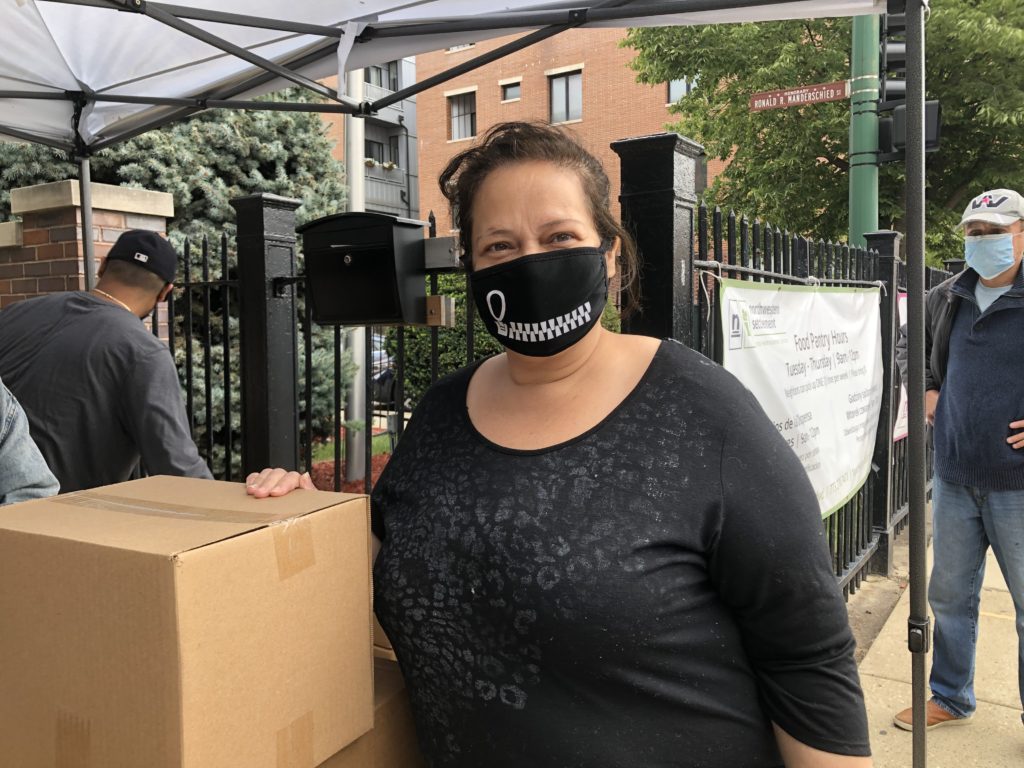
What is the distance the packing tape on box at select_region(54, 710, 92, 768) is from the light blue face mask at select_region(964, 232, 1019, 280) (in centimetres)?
351

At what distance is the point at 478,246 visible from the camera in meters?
1.51

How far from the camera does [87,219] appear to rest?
415cm

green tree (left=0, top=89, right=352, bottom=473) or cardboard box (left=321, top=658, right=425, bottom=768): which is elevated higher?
green tree (left=0, top=89, right=352, bottom=473)

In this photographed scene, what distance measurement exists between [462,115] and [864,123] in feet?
76.0

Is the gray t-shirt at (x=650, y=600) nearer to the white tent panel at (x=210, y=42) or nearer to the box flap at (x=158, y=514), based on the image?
the box flap at (x=158, y=514)

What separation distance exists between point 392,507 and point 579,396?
425 mm

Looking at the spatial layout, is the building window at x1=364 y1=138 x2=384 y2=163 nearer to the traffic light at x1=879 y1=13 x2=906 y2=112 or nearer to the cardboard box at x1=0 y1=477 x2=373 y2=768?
the traffic light at x1=879 y1=13 x2=906 y2=112

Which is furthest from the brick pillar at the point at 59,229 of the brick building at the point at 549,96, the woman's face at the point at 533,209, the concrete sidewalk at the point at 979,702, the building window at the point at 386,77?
the building window at the point at 386,77

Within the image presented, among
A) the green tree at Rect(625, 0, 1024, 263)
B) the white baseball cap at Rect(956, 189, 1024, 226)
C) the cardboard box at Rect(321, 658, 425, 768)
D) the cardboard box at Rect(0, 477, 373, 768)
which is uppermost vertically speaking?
the green tree at Rect(625, 0, 1024, 263)

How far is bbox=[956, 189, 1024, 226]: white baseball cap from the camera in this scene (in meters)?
3.27

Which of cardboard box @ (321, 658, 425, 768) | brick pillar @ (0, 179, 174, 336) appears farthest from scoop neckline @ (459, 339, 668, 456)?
brick pillar @ (0, 179, 174, 336)

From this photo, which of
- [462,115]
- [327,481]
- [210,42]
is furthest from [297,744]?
[462,115]

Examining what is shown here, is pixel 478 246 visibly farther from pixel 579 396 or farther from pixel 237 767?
pixel 237 767

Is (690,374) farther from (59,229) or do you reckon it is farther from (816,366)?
(59,229)
